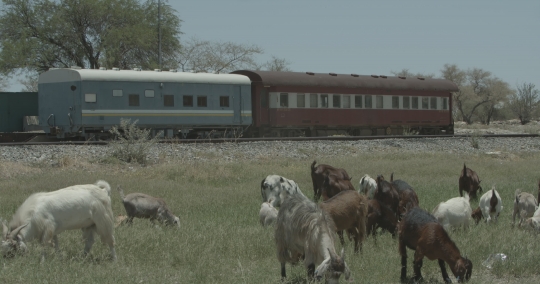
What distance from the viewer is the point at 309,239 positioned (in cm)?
754

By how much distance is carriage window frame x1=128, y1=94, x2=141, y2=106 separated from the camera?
92.7 ft

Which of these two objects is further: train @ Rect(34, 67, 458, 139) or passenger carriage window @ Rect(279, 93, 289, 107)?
passenger carriage window @ Rect(279, 93, 289, 107)

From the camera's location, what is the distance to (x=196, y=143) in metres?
24.5

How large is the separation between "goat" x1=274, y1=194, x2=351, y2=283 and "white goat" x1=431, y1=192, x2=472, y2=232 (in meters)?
2.99

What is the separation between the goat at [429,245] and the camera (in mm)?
7664

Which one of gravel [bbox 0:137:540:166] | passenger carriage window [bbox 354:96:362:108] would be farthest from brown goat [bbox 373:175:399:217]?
passenger carriage window [bbox 354:96:362:108]

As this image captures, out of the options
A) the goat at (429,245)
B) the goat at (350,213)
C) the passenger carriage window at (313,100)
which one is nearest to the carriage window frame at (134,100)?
the passenger carriage window at (313,100)

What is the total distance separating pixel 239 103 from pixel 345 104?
21.0 ft

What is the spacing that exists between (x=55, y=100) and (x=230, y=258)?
2107cm

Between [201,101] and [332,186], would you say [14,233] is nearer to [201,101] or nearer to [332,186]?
[332,186]

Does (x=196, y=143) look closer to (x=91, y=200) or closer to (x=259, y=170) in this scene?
(x=259, y=170)

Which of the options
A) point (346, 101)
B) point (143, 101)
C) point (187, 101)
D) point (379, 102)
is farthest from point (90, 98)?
point (379, 102)

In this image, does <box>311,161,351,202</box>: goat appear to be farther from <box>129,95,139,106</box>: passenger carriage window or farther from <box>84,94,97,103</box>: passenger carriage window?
<box>129,95,139,106</box>: passenger carriage window

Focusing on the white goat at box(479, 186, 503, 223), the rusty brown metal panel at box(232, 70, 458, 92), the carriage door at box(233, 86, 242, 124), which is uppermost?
the rusty brown metal panel at box(232, 70, 458, 92)
